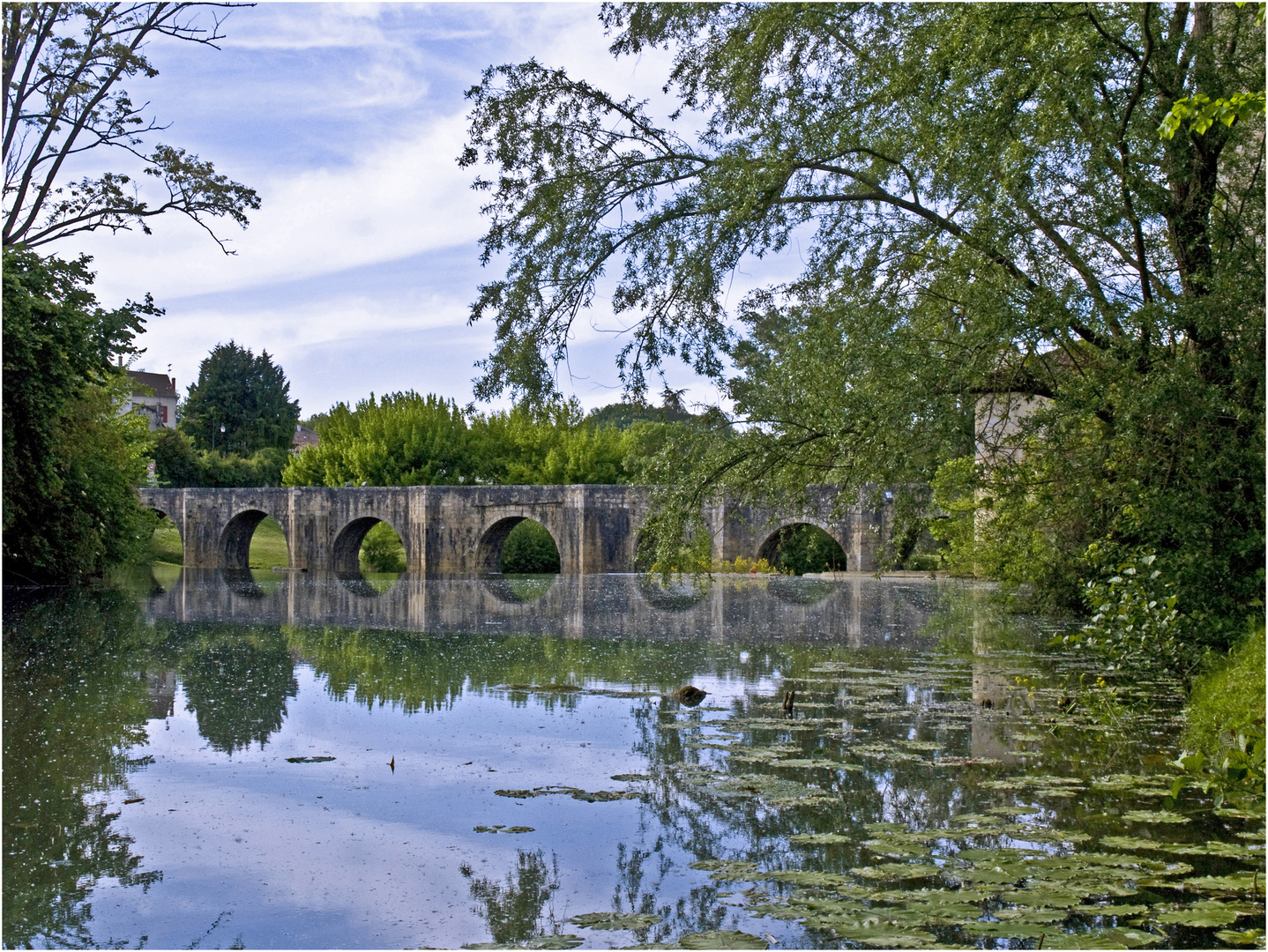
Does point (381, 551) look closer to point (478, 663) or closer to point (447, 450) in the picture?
point (447, 450)

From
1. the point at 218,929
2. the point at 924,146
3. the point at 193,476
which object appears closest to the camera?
the point at 218,929

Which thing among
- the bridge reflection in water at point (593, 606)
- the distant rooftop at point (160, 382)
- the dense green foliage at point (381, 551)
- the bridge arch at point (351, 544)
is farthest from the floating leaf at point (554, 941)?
the distant rooftop at point (160, 382)

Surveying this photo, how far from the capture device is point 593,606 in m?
17.7

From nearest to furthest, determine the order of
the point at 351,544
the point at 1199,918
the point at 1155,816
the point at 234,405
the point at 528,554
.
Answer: the point at 1199,918 < the point at 1155,816 < the point at 528,554 < the point at 351,544 < the point at 234,405

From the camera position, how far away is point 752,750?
6.04 m

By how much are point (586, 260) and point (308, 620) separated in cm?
806

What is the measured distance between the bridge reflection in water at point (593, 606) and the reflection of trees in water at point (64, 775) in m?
4.23

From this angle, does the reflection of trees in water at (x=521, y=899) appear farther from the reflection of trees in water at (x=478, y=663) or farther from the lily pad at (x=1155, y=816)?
the reflection of trees in water at (x=478, y=663)

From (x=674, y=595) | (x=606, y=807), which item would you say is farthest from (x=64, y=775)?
(x=674, y=595)

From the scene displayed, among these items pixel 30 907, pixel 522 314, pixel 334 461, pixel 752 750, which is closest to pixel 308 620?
pixel 522 314

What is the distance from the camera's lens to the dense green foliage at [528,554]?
1409 inches

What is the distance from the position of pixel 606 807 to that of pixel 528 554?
31129 millimetres

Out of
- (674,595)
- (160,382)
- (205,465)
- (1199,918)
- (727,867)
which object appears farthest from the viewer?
(160,382)

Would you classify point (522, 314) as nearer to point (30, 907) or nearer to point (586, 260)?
point (586, 260)
